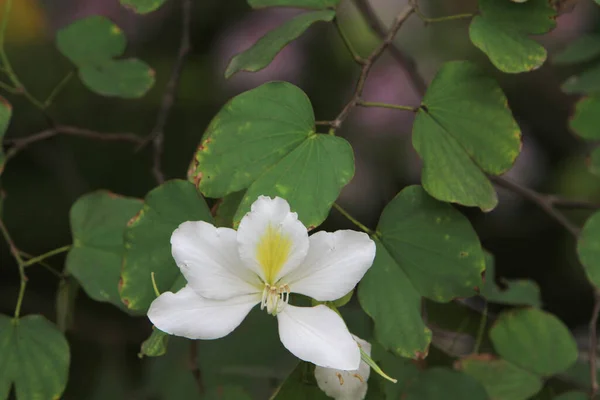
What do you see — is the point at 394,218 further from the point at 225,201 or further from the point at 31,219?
the point at 31,219

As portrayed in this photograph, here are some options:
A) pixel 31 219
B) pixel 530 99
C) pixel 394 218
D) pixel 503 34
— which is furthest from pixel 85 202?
pixel 530 99

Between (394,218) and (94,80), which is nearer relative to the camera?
(394,218)

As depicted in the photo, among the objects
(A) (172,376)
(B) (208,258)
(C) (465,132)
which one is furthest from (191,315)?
(A) (172,376)

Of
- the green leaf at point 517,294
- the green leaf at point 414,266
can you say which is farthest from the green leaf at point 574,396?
the green leaf at point 414,266

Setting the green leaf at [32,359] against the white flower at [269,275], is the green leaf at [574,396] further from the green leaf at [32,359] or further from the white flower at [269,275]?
Answer: the green leaf at [32,359]

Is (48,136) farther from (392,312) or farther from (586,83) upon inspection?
(586,83)
